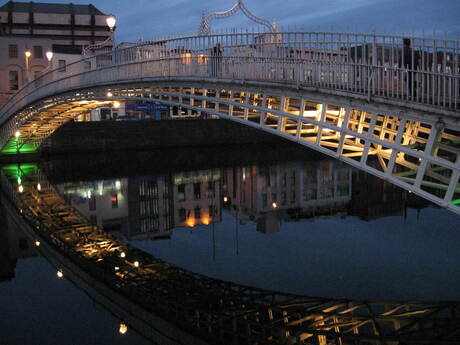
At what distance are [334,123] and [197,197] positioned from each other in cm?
948

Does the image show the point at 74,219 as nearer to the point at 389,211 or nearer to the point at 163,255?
the point at 163,255

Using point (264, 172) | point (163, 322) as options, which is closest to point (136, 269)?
point (163, 322)

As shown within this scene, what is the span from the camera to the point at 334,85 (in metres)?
10.0

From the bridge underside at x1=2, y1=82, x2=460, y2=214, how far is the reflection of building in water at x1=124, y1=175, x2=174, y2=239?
137 inches

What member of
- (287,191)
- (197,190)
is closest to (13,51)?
(197,190)

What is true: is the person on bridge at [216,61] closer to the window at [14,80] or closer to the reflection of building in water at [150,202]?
the reflection of building in water at [150,202]

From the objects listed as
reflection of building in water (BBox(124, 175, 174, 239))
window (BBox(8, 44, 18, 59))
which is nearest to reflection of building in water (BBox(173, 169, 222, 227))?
reflection of building in water (BBox(124, 175, 174, 239))

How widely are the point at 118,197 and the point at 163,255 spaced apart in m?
9.57

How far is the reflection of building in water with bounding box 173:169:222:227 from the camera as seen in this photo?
56.6ft

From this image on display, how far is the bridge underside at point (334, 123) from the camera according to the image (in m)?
8.66

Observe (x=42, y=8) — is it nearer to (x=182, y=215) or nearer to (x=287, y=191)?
(x=287, y=191)

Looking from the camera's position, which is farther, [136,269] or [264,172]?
[264,172]

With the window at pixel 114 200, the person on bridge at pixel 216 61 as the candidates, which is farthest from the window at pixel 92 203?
the person on bridge at pixel 216 61

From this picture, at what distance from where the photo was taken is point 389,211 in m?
17.4
